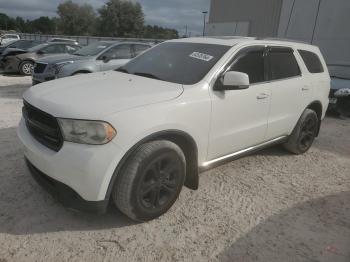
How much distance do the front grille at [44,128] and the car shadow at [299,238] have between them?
5.59 feet

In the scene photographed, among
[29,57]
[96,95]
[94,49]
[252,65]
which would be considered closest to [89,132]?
[96,95]

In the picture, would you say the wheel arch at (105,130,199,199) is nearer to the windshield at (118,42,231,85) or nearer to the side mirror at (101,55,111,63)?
the windshield at (118,42,231,85)

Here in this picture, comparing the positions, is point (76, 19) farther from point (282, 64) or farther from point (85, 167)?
point (85, 167)

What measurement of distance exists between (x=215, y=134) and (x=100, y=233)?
153cm

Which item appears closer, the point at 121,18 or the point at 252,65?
the point at 252,65

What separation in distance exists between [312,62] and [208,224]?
332 centimetres

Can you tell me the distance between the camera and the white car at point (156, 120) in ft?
9.29

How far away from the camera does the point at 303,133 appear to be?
536 cm

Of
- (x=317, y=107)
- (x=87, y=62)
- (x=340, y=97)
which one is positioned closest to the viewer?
(x=317, y=107)

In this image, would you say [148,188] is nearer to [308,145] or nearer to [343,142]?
[308,145]

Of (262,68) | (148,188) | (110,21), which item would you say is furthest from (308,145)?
(110,21)

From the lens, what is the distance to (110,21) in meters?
60.1

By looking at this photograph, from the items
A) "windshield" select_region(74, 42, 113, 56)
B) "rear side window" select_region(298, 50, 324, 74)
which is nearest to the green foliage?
"windshield" select_region(74, 42, 113, 56)

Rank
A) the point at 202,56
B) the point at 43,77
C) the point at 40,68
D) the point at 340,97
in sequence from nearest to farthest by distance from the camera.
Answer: the point at 202,56
the point at 340,97
the point at 43,77
the point at 40,68
